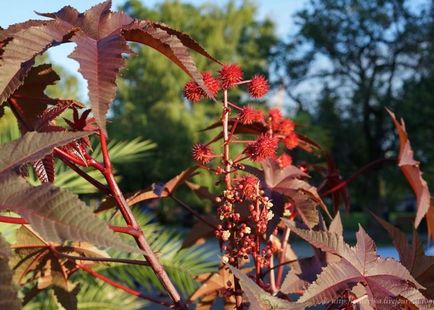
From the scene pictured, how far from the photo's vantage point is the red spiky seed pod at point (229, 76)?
0.61m

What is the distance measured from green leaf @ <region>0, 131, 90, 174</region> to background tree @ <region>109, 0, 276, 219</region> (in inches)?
583

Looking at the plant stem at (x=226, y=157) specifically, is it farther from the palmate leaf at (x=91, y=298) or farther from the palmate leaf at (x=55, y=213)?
the palmate leaf at (x=91, y=298)

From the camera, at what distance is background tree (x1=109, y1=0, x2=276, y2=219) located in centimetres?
1590

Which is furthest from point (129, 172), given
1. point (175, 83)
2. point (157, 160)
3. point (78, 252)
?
point (78, 252)

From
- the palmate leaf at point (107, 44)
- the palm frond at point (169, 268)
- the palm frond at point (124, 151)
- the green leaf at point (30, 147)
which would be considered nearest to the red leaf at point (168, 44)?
the palmate leaf at point (107, 44)

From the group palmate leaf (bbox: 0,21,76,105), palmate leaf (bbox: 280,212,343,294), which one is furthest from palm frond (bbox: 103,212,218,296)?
palmate leaf (bbox: 0,21,76,105)

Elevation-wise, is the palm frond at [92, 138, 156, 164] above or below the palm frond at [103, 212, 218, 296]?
above

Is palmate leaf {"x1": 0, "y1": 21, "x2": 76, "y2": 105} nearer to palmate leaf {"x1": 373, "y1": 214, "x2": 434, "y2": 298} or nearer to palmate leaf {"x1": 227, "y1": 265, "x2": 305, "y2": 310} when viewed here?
palmate leaf {"x1": 227, "y1": 265, "x2": 305, "y2": 310}

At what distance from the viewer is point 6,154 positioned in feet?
1.48

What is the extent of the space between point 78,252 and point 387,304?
0.44m

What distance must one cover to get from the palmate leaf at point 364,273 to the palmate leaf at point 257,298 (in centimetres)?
Result: 4

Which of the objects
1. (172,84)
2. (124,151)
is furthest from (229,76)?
(172,84)

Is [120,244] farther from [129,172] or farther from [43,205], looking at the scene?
[129,172]

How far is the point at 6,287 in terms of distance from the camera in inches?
15.0
